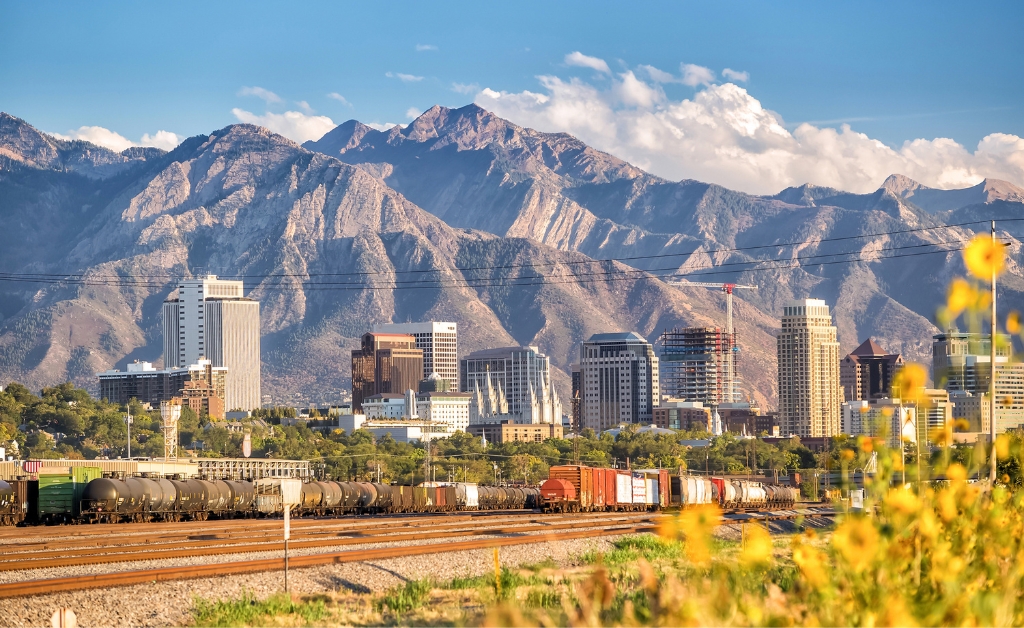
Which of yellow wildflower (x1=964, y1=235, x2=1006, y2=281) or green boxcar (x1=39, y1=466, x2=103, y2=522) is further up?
yellow wildflower (x1=964, y1=235, x2=1006, y2=281)

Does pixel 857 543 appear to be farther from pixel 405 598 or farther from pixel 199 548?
pixel 199 548

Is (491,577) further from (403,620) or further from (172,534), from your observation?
(172,534)

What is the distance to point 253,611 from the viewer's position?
83.5 feet

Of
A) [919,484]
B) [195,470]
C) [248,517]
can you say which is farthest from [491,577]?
[195,470]

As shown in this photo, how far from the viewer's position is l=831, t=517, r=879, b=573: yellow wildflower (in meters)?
8.98

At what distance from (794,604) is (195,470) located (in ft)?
455

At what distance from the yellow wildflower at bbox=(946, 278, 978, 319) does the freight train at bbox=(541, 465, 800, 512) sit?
74.1 meters

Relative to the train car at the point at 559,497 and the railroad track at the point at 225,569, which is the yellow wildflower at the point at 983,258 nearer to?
the railroad track at the point at 225,569

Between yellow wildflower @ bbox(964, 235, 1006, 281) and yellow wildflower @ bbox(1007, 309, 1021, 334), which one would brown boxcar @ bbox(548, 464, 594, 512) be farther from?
yellow wildflower @ bbox(964, 235, 1006, 281)

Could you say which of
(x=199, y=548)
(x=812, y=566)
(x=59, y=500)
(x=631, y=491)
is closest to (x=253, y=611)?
(x=199, y=548)

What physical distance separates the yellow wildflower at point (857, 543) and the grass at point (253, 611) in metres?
16.9

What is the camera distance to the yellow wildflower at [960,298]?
9344 millimetres

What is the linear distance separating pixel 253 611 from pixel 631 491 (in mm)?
73953

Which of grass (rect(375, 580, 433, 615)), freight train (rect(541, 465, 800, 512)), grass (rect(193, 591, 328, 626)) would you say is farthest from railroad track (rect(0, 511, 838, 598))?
freight train (rect(541, 465, 800, 512))
